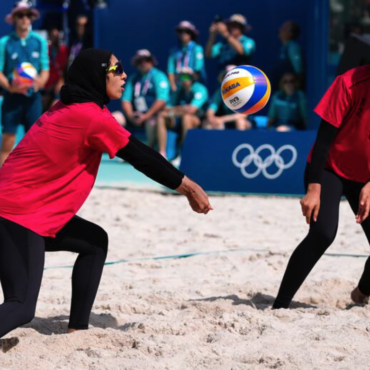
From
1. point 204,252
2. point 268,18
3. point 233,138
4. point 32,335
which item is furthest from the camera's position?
point 268,18

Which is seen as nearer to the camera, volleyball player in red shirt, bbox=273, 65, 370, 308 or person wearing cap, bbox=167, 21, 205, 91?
volleyball player in red shirt, bbox=273, 65, 370, 308

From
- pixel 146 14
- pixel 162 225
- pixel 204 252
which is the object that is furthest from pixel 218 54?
Result: pixel 204 252

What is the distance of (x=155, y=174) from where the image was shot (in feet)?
12.9

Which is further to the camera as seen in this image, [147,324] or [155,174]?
[147,324]

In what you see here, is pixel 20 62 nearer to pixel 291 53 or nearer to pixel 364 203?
pixel 291 53

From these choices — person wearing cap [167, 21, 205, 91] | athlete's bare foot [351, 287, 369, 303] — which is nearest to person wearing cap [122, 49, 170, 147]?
person wearing cap [167, 21, 205, 91]

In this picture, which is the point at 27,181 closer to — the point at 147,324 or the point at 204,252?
the point at 147,324

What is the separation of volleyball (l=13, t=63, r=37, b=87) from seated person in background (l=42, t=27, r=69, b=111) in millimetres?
4854

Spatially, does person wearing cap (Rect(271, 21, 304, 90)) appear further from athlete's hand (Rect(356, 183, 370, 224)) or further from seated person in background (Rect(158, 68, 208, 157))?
athlete's hand (Rect(356, 183, 370, 224))

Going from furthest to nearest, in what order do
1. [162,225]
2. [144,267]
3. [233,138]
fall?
[233,138], [162,225], [144,267]

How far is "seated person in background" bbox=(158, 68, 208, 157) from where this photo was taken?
476 inches

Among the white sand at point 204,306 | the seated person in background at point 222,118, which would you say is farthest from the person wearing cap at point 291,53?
the white sand at point 204,306

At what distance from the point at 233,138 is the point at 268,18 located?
4704 millimetres

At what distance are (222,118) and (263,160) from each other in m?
2.40
